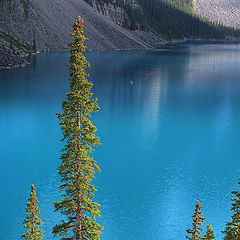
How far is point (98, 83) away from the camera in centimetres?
10719

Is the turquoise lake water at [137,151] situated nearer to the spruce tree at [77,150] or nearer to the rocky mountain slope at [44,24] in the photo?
the spruce tree at [77,150]

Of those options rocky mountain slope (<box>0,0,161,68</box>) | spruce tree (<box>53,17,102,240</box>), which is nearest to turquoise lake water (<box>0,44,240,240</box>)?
spruce tree (<box>53,17,102,240</box>)

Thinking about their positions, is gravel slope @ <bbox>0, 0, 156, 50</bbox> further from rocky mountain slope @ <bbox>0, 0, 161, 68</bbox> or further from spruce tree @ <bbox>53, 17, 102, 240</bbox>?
spruce tree @ <bbox>53, 17, 102, 240</bbox>

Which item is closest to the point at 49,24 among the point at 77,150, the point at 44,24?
the point at 44,24

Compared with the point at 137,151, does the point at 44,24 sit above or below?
above

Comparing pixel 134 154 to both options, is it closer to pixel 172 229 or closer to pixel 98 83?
pixel 172 229

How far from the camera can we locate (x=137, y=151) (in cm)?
5638

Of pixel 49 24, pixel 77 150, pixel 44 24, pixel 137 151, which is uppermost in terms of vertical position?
pixel 49 24

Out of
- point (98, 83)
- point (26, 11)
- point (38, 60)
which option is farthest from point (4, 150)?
point (26, 11)

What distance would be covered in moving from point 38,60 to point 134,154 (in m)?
94.7

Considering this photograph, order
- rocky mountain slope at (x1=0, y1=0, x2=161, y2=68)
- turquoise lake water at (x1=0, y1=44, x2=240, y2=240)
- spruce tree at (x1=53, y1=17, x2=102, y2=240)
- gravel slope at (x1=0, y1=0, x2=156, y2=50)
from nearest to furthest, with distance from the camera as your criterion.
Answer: spruce tree at (x1=53, y1=17, x2=102, y2=240) < turquoise lake water at (x1=0, y1=44, x2=240, y2=240) < rocky mountain slope at (x1=0, y1=0, x2=161, y2=68) < gravel slope at (x1=0, y1=0, x2=156, y2=50)

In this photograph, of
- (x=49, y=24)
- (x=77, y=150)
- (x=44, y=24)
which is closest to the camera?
(x=77, y=150)

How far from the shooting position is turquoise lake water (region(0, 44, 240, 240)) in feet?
126

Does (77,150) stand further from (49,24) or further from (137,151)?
(49,24)
